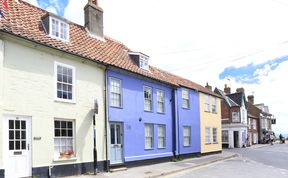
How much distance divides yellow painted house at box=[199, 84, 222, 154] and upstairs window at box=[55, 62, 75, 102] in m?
17.6

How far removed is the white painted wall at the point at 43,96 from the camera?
1435cm

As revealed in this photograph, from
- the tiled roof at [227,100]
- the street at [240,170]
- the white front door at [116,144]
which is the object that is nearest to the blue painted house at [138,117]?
the white front door at [116,144]

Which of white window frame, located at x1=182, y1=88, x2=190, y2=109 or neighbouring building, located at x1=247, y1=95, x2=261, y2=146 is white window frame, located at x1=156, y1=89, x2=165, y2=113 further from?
neighbouring building, located at x1=247, y1=95, x2=261, y2=146

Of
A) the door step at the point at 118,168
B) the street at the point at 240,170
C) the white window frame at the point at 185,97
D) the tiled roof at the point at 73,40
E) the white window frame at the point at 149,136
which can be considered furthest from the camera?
the white window frame at the point at 185,97

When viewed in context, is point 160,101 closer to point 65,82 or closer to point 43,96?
point 65,82

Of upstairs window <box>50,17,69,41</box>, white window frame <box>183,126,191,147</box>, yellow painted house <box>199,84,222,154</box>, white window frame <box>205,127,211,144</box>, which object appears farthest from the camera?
white window frame <box>205,127,211,144</box>

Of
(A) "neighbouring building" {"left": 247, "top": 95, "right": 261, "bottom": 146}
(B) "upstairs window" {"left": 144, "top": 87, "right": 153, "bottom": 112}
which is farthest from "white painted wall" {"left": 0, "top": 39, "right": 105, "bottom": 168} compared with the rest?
(A) "neighbouring building" {"left": 247, "top": 95, "right": 261, "bottom": 146}

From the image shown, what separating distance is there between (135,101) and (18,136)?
908 cm

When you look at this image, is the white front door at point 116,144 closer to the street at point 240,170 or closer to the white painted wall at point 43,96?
the white painted wall at point 43,96

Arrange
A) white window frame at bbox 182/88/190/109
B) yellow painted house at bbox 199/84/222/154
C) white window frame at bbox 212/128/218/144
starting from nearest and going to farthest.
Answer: white window frame at bbox 182/88/190/109 < yellow painted house at bbox 199/84/222/154 < white window frame at bbox 212/128/218/144

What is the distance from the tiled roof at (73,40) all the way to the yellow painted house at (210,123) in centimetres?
926

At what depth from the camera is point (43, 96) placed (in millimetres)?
15648

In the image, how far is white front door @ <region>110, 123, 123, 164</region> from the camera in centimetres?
1983

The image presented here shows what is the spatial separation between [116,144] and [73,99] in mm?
4387
